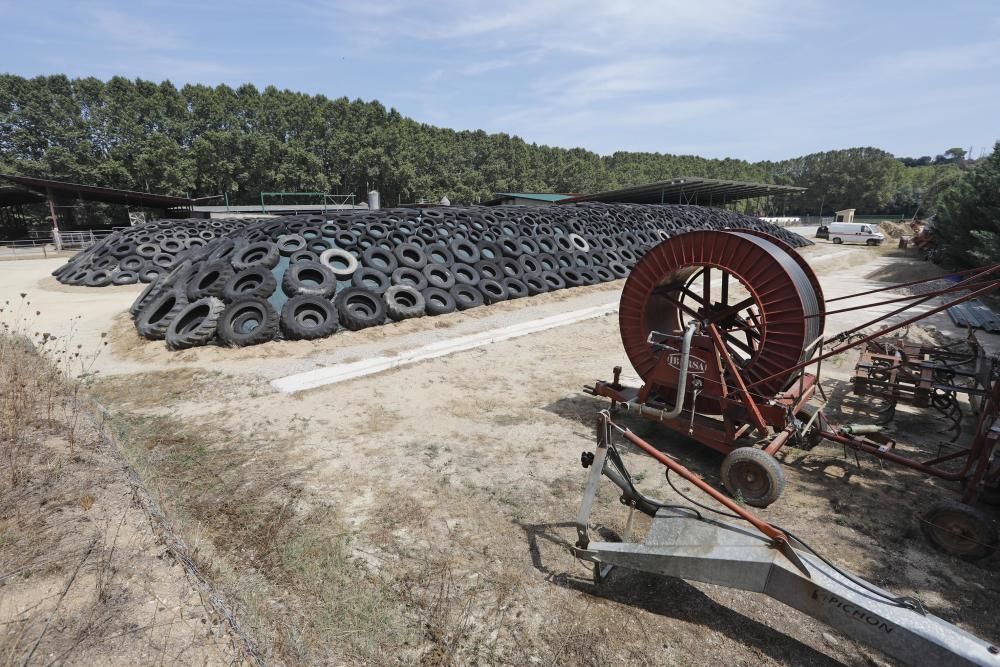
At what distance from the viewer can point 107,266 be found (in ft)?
59.1

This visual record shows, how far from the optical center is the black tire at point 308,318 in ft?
32.5

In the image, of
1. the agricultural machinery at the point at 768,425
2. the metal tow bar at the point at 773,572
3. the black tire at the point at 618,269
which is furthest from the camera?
the black tire at the point at 618,269

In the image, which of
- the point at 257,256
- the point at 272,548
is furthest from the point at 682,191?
the point at 272,548

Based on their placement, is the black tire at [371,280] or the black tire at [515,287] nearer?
the black tire at [371,280]

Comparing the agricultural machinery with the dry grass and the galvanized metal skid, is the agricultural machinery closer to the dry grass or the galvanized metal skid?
the galvanized metal skid

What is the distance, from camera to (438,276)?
1337 centimetres

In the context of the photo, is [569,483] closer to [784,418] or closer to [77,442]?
[784,418]

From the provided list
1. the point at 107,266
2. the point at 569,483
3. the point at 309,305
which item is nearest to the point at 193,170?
the point at 107,266

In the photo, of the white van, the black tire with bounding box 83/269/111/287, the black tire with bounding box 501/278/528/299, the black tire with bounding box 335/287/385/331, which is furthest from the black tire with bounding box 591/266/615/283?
the white van

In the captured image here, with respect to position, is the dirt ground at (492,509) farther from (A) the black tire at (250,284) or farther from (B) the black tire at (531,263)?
(B) the black tire at (531,263)

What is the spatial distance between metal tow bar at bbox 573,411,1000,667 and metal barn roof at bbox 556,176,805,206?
37.9m

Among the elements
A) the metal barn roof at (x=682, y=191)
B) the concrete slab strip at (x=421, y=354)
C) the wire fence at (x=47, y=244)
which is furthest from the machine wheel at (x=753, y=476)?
the metal barn roof at (x=682, y=191)

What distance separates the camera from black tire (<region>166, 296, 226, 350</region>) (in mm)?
9355

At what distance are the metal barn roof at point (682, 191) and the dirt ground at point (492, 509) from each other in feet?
106
